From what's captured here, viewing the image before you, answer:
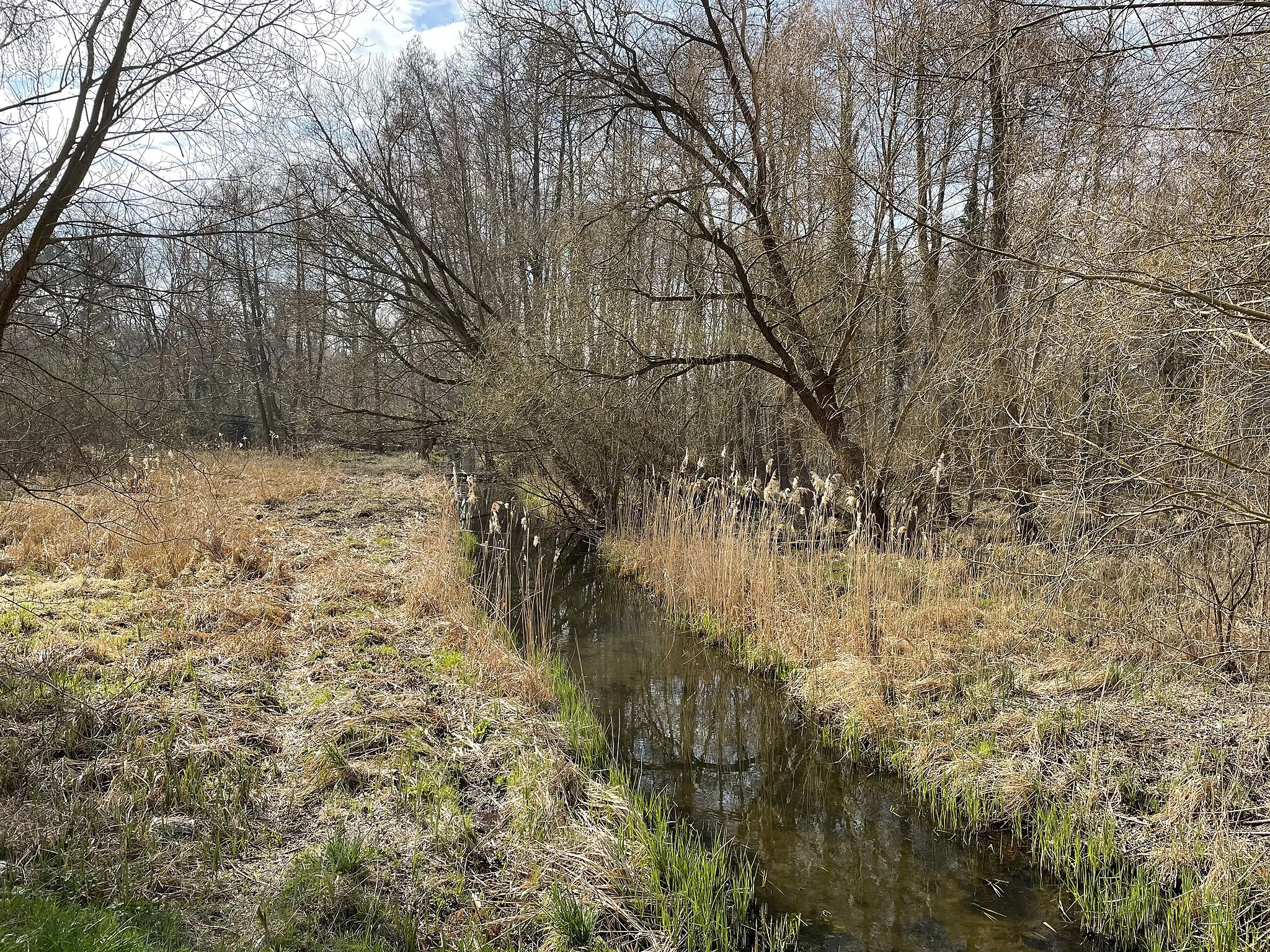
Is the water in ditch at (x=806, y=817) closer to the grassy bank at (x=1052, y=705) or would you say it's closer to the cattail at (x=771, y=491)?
the grassy bank at (x=1052, y=705)

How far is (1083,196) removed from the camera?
355cm

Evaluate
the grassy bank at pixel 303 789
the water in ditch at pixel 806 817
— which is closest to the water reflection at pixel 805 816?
the water in ditch at pixel 806 817

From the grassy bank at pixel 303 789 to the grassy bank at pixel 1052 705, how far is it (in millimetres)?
1542

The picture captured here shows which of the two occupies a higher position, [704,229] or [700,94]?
[700,94]

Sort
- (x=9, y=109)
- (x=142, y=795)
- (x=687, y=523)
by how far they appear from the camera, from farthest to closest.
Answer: (x=687, y=523), (x=142, y=795), (x=9, y=109)

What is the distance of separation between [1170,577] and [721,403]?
6.57 meters

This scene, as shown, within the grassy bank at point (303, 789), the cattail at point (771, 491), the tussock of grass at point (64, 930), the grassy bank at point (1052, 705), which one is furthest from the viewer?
the cattail at point (771, 491)

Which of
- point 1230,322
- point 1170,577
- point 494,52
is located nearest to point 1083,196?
point 1230,322

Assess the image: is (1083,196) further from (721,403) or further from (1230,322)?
(721,403)

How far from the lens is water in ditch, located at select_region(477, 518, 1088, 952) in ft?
10.1

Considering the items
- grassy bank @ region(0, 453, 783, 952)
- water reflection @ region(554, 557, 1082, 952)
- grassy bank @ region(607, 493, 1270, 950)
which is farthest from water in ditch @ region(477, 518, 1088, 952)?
grassy bank @ region(0, 453, 783, 952)

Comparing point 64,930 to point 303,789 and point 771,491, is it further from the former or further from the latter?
point 771,491

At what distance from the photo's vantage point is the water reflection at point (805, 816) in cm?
309

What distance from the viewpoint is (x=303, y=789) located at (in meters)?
3.48
